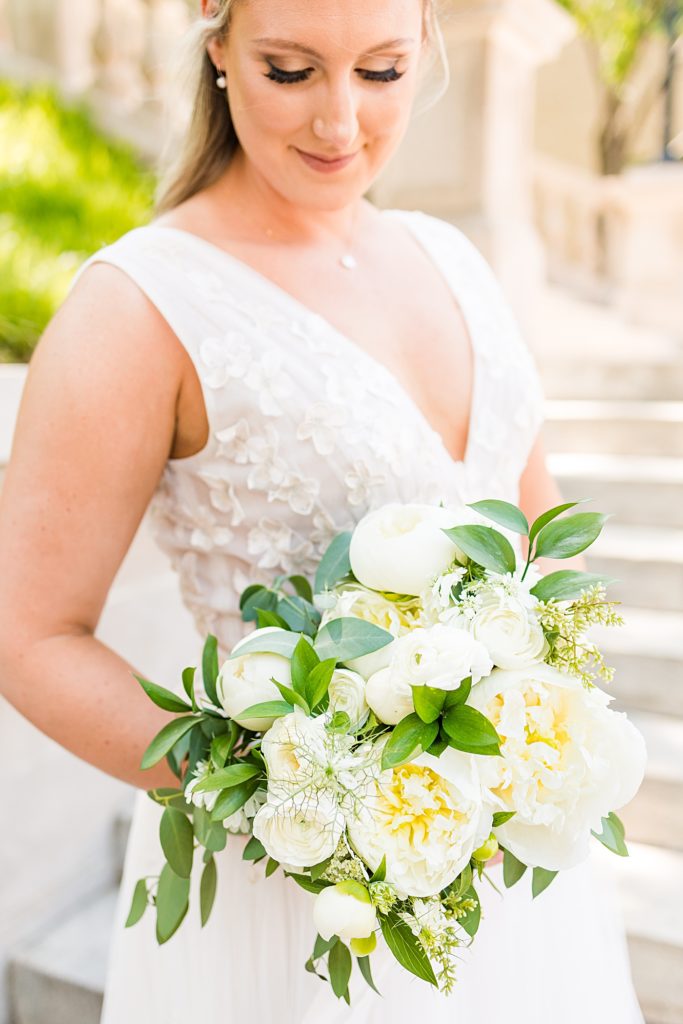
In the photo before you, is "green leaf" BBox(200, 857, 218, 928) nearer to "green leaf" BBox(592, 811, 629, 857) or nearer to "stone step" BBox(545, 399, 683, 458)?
"green leaf" BBox(592, 811, 629, 857)

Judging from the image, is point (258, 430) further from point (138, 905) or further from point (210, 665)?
point (138, 905)

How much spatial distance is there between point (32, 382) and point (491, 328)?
0.73 metres

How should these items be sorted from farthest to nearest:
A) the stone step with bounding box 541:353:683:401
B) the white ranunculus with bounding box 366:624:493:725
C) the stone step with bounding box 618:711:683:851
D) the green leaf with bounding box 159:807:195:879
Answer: the stone step with bounding box 541:353:683:401, the stone step with bounding box 618:711:683:851, the green leaf with bounding box 159:807:195:879, the white ranunculus with bounding box 366:624:493:725

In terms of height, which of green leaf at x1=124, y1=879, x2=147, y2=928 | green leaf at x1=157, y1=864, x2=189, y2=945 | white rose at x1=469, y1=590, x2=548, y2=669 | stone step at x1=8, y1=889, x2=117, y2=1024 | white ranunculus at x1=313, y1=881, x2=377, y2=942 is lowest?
stone step at x1=8, y1=889, x2=117, y2=1024

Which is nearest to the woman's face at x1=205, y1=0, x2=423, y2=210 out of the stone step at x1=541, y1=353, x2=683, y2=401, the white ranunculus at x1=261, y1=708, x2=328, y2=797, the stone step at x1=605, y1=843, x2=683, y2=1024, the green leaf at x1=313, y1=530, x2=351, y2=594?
the green leaf at x1=313, y1=530, x2=351, y2=594

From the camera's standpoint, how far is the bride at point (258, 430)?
1118 millimetres

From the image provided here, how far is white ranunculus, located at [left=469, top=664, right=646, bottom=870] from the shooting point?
2.82 ft

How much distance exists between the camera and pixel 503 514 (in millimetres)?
950

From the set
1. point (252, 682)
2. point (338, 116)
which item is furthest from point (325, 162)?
point (252, 682)

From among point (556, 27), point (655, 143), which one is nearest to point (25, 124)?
point (556, 27)

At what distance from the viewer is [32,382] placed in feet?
3.70

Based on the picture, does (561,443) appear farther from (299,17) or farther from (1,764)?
(299,17)

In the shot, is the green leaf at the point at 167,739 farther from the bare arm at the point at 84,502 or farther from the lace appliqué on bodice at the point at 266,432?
the lace appliqué on bodice at the point at 266,432

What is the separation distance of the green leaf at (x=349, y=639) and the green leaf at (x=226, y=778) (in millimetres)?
133
